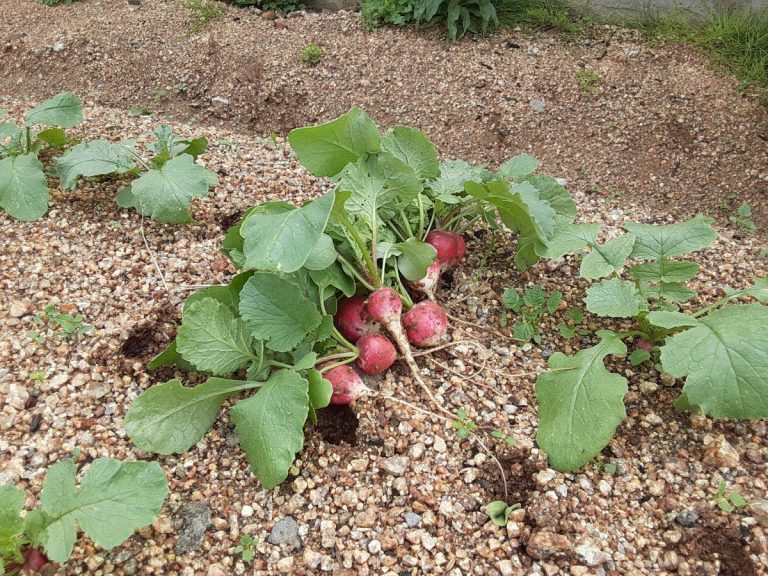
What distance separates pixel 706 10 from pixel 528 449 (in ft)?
12.1

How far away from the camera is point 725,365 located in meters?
1.65

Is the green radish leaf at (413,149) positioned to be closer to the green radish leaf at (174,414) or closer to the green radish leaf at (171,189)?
the green radish leaf at (171,189)

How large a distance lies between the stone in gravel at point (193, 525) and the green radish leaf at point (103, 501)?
0.65 feet

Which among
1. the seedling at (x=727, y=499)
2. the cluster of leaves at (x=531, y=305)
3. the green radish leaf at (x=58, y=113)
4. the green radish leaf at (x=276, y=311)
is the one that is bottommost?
the seedling at (x=727, y=499)

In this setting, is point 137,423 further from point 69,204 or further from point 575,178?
point 575,178

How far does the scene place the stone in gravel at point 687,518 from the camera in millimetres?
1660

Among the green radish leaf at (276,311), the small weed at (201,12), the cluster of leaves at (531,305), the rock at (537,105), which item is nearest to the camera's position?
the green radish leaf at (276,311)

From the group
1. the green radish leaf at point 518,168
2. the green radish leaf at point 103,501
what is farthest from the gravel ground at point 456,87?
the green radish leaf at point 103,501

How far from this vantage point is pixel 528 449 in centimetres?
185

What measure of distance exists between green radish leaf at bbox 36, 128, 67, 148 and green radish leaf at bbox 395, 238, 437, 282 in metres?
1.72

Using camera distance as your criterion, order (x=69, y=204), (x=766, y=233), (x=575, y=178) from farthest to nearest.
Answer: (x=575, y=178), (x=766, y=233), (x=69, y=204)

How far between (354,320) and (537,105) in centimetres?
242

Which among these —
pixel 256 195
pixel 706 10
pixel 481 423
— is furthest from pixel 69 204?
pixel 706 10

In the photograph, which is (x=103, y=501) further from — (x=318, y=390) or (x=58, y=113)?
(x=58, y=113)
